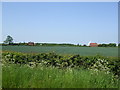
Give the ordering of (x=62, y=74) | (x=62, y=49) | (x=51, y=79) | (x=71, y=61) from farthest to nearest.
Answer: (x=62, y=49)
(x=71, y=61)
(x=62, y=74)
(x=51, y=79)

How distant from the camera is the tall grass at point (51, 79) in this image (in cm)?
425

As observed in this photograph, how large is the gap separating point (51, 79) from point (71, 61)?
1996mm

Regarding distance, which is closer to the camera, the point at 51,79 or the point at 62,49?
the point at 51,79

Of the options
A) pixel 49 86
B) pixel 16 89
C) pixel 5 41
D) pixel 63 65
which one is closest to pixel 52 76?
pixel 49 86

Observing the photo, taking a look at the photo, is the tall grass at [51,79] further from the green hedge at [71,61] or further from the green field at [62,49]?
the green field at [62,49]

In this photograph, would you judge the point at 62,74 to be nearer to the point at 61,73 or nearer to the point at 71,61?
the point at 61,73

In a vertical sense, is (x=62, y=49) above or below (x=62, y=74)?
above

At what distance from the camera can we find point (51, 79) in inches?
179

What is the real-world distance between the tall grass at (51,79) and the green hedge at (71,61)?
0.60m

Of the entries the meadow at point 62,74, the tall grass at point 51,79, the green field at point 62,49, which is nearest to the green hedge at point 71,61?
the meadow at point 62,74

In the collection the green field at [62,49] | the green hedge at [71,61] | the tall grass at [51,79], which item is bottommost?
the tall grass at [51,79]

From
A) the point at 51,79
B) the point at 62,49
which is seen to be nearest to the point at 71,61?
the point at 51,79

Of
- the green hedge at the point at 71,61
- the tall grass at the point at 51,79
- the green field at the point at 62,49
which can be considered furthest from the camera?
the green field at the point at 62,49

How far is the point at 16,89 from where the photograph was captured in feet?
13.5
